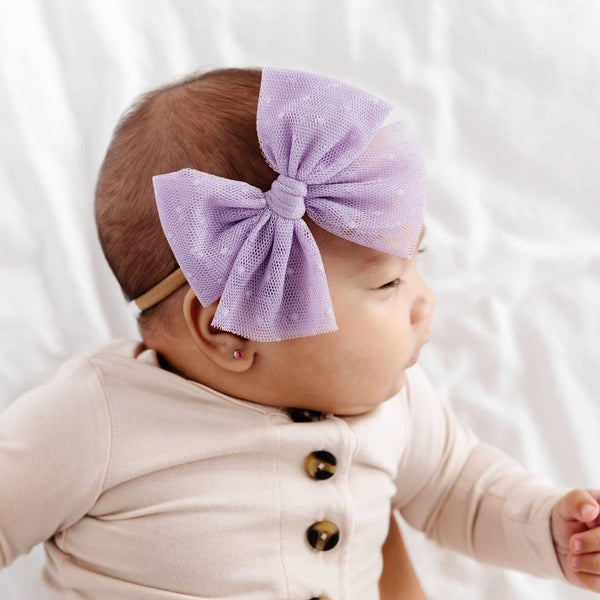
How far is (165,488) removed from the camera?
3.62 ft

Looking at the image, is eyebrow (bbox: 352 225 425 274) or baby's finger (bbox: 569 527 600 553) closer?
eyebrow (bbox: 352 225 425 274)

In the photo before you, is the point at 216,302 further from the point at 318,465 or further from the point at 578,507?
the point at 578,507

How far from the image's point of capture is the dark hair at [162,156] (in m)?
1.01

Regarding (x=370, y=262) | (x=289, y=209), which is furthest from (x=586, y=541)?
(x=289, y=209)

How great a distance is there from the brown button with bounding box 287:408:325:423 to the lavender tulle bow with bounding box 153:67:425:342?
0.16 m

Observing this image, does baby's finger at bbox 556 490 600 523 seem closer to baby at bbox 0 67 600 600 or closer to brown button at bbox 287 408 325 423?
baby at bbox 0 67 600 600

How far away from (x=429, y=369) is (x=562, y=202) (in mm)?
364

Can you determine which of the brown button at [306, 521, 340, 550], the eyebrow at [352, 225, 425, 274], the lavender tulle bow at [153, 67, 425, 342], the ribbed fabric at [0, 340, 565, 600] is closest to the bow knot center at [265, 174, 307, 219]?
the lavender tulle bow at [153, 67, 425, 342]

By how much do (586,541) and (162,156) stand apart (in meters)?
0.67

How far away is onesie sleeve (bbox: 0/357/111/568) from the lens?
3.49 ft

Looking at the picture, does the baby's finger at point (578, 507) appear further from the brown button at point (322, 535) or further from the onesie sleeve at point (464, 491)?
the brown button at point (322, 535)

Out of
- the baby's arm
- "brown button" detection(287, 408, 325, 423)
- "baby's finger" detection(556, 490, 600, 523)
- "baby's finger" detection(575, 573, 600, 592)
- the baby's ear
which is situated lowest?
the baby's arm

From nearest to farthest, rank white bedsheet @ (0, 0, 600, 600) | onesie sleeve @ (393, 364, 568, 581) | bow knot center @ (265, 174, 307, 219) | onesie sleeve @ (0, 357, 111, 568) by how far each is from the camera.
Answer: bow knot center @ (265, 174, 307, 219), onesie sleeve @ (0, 357, 111, 568), onesie sleeve @ (393, 364, 568, 581), white bedsheet @ (0, 0, 600, 600)

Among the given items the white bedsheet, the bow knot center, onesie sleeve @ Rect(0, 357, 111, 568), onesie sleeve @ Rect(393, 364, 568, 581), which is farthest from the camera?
the white bedsheet
